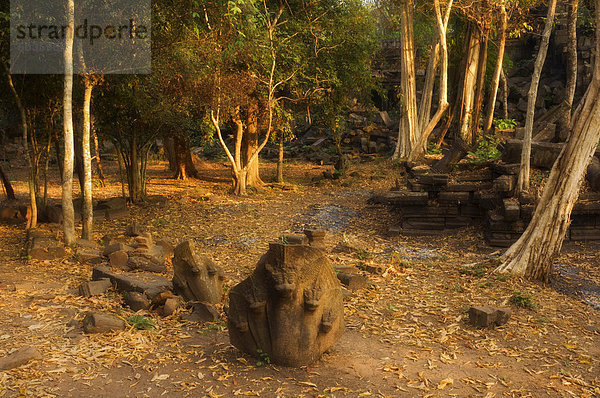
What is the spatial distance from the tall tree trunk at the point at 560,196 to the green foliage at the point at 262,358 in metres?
4.79

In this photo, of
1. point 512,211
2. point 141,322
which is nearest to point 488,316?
A: point 141,322

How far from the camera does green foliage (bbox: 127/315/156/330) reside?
611 centimetres

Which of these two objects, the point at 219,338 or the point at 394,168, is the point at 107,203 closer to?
the point at 219,338

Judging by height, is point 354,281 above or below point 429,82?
below

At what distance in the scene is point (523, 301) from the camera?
721 centimetres

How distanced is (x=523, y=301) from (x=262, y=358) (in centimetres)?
397

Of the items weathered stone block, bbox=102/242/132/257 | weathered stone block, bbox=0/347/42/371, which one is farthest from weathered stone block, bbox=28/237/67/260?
weathered stone block, bbox=0/347/42/371

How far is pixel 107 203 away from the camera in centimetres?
1344

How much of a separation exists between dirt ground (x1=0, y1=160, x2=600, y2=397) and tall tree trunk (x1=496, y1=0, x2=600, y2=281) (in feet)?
1.19

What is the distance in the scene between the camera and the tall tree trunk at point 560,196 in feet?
25.1

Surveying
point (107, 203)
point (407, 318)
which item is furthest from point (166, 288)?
point (107, 203)

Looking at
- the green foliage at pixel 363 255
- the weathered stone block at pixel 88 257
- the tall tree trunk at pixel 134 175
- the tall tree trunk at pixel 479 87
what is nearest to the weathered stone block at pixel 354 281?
the green foliage at pixel 363 255

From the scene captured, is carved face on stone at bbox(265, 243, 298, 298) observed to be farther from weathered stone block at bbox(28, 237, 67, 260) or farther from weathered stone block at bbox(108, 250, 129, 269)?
weathered stone block at bbox(28, 237, 67, 260)

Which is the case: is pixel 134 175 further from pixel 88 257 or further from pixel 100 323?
pixel 100 323
